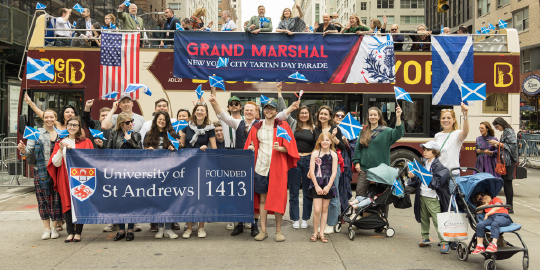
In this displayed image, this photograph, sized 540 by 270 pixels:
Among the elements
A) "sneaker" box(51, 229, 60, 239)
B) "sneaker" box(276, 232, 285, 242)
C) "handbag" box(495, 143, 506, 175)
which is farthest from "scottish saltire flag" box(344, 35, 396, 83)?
"sneaker" box(51, 229, 60, 239)

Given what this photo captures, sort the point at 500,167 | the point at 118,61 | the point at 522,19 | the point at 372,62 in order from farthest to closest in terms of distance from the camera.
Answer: the point at 522,19 → the point at 372,62 → the point at 118,61 → the point at 500,167

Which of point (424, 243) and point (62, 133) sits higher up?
point (62, 133)

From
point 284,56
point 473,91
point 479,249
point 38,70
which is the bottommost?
point 479,249

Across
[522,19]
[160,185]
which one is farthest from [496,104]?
[522,19]

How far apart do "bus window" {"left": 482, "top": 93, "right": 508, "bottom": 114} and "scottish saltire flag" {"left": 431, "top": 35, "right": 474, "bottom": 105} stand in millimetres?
741

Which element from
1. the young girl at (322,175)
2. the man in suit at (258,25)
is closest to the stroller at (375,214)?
the young girl at (322,175)

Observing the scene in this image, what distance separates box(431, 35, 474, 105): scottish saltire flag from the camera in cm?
984

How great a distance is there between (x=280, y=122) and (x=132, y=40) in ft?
18.0

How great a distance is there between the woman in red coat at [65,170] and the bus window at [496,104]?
8995 mm

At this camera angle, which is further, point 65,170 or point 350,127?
point 350,127

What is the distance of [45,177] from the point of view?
5.83 meters

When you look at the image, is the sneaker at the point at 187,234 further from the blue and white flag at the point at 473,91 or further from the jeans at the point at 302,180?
the blue and white flag at the point at 473,91

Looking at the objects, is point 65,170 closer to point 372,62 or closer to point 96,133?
point 96,133

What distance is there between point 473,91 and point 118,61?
297 inches
